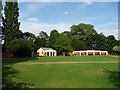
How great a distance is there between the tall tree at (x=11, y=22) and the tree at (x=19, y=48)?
2.60 m

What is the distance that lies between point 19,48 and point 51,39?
1410 inches

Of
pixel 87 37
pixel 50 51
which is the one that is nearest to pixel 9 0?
pixel 50 51

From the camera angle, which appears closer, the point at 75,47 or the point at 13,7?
the point at 13,7

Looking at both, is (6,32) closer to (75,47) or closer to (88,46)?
(75,47)

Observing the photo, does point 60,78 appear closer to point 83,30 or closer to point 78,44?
point 78,44

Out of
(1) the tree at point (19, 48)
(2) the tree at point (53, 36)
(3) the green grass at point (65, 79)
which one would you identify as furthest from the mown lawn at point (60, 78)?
(2) the tree at point (53, 36)

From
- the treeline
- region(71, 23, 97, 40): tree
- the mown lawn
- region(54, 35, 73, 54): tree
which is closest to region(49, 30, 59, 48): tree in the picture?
the treeline

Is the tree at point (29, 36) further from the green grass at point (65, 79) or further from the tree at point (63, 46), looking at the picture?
the green grass at point (65, 79)

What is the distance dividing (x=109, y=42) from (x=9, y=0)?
143 feet

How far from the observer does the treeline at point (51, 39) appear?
174 feet

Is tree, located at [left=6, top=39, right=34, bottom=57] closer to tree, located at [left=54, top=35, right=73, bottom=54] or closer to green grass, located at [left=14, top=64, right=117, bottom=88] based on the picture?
tree, located at [left=54, top=35, right=73, bottom=54]

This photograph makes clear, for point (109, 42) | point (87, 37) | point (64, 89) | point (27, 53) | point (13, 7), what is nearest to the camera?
point (64, 89)

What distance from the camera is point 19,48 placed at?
Result: 2047 inches

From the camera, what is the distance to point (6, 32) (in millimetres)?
54500
